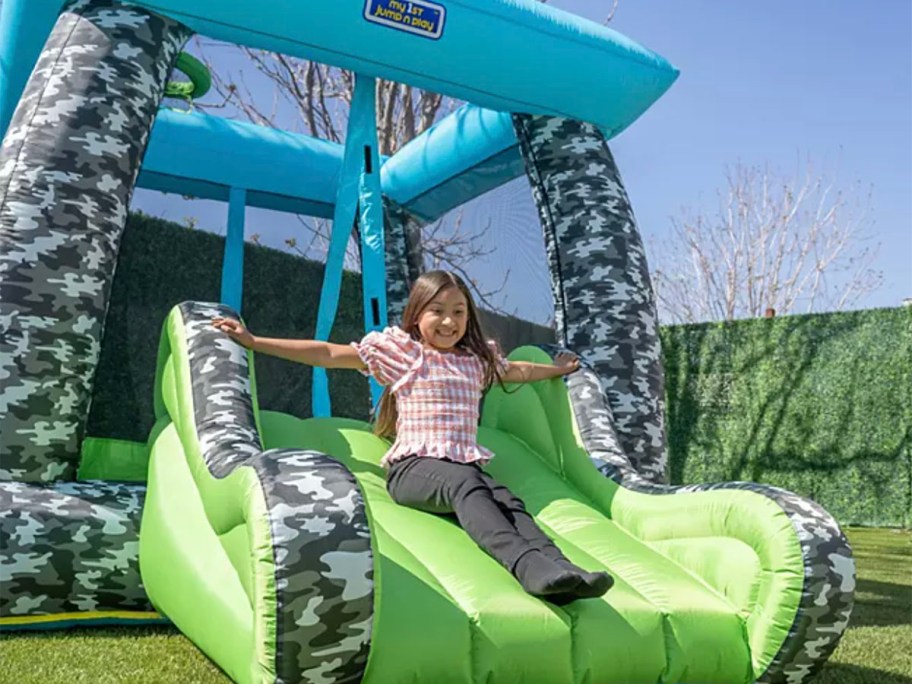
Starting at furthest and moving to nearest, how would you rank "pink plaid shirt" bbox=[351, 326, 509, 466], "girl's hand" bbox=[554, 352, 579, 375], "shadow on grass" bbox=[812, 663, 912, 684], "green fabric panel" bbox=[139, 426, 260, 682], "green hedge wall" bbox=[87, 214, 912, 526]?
"green hedge wall" bbox=[87, 214, 912, 526] < "girl's hand" bbox=[554, 352, 579, 375] < "pink plaid shirt" bbox=[351, 326, 509, 466] < "shadow on grass" bbox=[812, 663, 912, 684] < "green fabric panel" bbox=[139, 426, 260, 682]

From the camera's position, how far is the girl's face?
103 inches

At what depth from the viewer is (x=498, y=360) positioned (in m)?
2.75

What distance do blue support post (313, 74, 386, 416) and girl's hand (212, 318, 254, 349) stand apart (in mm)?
1277

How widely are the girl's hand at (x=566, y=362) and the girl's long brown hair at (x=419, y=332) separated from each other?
A: 8.9 inches

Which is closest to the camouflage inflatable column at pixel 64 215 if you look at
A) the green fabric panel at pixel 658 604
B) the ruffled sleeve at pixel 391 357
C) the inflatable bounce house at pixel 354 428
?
the inflatable bounce house at pixel 354 428

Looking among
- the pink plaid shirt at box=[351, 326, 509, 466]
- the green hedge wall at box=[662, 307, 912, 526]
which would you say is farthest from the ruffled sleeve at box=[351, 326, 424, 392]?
the green hedge wall at box=[662, 307, 912, 526]

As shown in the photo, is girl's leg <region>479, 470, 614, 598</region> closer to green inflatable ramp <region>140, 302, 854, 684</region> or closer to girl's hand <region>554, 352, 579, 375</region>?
green inflatable ramp <region>140, 302, 854, 684</region>

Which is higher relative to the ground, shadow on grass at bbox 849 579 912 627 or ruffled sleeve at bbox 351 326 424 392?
ruffled sleeve at bbox 351 326 424 392

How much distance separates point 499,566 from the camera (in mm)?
2074

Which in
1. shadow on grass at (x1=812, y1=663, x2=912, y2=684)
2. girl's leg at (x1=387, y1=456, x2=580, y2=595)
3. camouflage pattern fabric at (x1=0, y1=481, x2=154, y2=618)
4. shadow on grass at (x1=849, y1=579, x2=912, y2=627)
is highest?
girl's leg at (x1=387, y1=456, x2=580, y2=595)

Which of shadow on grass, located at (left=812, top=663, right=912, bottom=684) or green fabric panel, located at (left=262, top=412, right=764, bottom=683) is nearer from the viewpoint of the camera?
green fabric panel, located at (left=262, top=412, right=764, bottom=683)

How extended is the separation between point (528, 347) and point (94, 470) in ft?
4.79

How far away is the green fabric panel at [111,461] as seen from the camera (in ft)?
9.96

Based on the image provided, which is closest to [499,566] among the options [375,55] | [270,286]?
[375,55]
